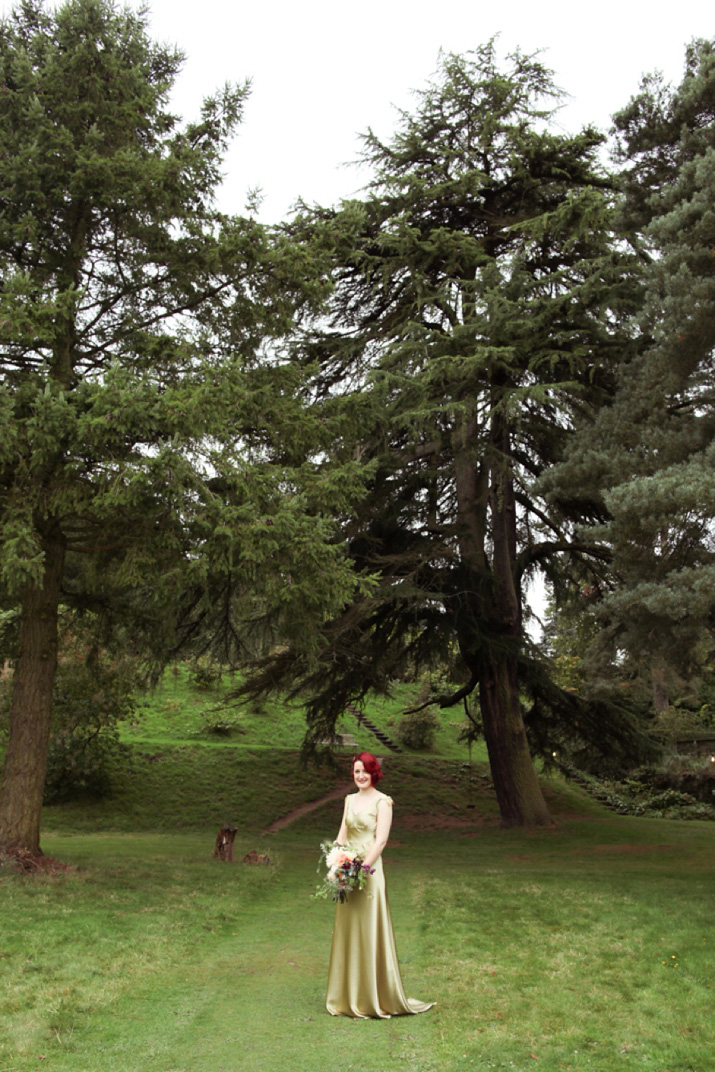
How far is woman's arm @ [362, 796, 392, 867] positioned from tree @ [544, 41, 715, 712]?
4678mm

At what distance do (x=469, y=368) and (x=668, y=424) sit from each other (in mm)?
3947

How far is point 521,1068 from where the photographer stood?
15.1 ft

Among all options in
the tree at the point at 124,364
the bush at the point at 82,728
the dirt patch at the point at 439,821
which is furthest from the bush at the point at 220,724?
the tree at the point at 124,364

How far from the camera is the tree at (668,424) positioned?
30.1 ft

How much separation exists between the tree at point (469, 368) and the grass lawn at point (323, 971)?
485 cm

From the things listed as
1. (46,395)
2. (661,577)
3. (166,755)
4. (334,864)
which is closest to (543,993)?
(334,864)

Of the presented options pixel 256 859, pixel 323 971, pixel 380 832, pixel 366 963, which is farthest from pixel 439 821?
pixel 380 832

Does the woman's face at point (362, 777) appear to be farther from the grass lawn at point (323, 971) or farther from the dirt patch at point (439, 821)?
the dirt patch at point (439, 821)

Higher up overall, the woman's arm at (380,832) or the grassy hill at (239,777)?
the woman's arm at (380,832)

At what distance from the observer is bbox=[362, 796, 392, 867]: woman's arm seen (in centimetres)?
554

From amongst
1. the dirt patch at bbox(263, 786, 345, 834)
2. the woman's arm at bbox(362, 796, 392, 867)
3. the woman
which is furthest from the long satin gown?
the dirt patch at bbox(263, 786, 345, 834)

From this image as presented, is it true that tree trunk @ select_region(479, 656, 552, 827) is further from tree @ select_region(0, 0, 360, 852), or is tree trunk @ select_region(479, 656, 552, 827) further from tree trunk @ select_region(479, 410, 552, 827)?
tree @ select_region(0, 0, 360, 852)

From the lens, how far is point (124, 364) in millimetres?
10430

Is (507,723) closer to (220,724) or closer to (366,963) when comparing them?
(366,963)
